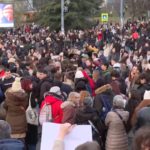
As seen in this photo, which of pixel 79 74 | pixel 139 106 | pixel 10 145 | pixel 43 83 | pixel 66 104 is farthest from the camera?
pixel 79 74

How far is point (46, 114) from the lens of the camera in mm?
9016

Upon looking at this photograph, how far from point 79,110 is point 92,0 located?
44318 mm

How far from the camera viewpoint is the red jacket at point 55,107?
898cm

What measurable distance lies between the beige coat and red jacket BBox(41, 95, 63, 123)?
39.3 inches

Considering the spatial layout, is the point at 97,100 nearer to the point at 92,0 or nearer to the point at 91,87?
the point at 91,87

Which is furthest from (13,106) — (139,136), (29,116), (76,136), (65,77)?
(139,136)

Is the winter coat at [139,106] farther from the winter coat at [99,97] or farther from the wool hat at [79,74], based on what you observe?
the wool hat at [79,74]

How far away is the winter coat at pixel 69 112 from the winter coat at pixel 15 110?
70cm

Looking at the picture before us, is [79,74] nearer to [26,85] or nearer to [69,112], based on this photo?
[26,85]

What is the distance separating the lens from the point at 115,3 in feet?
324

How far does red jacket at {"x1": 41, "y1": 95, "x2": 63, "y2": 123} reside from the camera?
8977 millimetres

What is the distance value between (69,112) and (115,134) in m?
0.76

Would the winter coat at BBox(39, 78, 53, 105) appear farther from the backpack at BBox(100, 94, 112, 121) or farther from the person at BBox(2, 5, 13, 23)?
the person at BBox(2, 5, 13, 23)

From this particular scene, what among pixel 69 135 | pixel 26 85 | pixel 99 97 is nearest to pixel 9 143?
pixel 69 135
